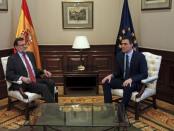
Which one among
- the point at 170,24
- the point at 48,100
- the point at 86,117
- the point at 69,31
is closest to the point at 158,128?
the point at 86,117

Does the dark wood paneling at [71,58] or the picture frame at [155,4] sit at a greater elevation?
the picture frame at [155,4]

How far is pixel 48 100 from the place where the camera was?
3891 mm

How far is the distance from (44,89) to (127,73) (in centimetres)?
125

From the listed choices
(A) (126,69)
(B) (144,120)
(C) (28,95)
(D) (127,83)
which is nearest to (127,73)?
(A) (126,69)

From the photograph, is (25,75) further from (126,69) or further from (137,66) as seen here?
(137,66)

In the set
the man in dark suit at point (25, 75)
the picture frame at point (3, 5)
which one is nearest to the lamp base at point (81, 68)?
the man in dark suit at point (25, 75)

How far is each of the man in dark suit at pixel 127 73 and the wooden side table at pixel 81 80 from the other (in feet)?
3.38

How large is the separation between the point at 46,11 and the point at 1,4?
0.99m

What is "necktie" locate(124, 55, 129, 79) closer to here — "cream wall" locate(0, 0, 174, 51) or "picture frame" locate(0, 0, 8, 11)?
"cream wall" locate(0, 0, 174, 51)

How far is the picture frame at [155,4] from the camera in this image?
454 centimetres

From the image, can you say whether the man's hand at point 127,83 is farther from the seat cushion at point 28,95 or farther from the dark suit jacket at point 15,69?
the dark suit jacket at point 15,69

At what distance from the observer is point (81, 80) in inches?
218

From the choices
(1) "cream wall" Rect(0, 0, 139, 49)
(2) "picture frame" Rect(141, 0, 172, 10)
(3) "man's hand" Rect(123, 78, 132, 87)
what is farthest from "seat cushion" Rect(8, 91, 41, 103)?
(2) "picture frame" Rect(141, 0, 172, 10)

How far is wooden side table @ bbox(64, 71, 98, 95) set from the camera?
202 inches
